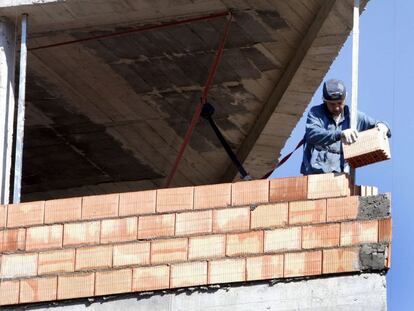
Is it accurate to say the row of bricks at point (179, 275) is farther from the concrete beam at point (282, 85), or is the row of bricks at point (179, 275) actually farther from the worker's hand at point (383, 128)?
the concrete beam at point (282, 85)

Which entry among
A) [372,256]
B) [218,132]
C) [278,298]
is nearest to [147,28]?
[218,132]

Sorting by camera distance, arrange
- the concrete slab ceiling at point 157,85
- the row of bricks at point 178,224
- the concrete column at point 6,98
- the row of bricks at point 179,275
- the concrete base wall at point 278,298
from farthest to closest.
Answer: the concrete slab ceiling at point 157,85 < the concrete column at point 6,98 < the row of bricks at point 178,224 < the row of bricks at point 179,275 < the concrete base wall at point 278,298

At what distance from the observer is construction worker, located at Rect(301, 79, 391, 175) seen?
1777cm

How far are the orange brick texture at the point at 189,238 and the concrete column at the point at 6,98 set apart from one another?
1.37 meters

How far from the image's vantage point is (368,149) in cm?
1742

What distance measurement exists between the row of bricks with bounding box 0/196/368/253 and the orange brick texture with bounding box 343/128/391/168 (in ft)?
1.76

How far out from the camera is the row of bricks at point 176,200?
17203 millimetres

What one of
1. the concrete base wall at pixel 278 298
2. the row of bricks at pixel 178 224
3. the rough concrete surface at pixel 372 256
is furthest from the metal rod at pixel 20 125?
the rough concrete surface at pixel 372 256

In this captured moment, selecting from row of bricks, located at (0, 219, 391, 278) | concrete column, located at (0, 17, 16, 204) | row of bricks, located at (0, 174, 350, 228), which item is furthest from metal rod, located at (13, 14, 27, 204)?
row of bricks, located at (0, 219, 391, 278)

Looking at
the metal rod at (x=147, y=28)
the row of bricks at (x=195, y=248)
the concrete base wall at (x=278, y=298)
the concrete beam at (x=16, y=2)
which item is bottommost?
the concrete base wall at (x=278, y=298)

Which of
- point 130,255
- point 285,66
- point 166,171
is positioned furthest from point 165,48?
point 130,255

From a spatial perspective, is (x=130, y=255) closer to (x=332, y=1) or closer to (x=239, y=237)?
(x=239, y=237)

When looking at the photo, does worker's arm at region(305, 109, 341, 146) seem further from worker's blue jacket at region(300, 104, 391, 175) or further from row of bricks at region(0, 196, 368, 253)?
row of bricks at region(0, 196, 368, 253)

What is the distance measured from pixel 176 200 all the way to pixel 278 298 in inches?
48.1
